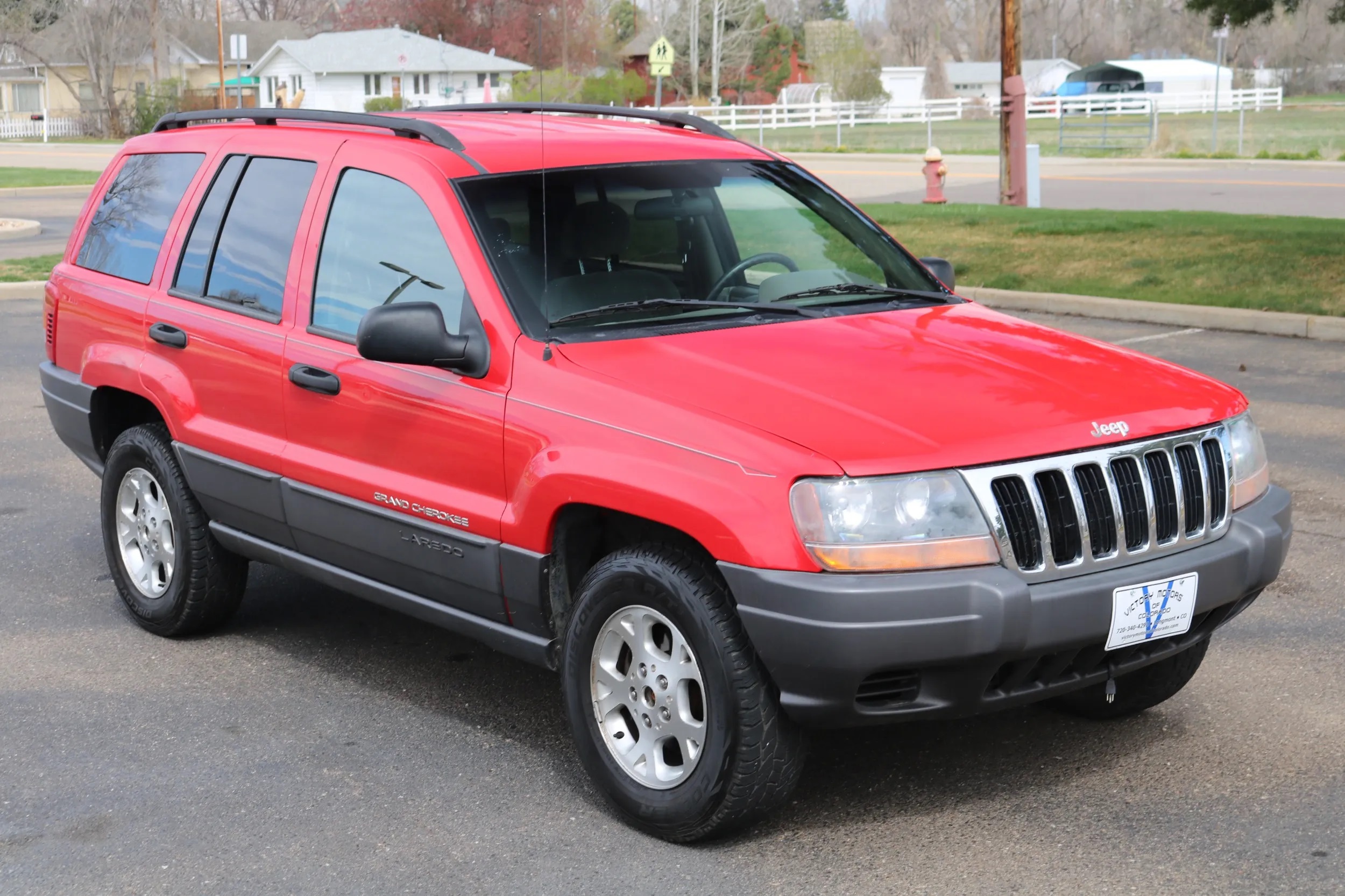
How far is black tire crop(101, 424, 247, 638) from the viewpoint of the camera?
5746 millimetres

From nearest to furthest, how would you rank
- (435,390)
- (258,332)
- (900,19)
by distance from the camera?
(435,390) → (258,332) → (900,19)

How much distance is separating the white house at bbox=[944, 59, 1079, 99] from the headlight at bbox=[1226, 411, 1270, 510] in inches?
4346

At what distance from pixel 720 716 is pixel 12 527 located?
4.95m

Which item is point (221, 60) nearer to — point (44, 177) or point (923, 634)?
point (44, 177)

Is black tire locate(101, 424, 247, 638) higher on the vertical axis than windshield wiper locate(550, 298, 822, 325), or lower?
lower

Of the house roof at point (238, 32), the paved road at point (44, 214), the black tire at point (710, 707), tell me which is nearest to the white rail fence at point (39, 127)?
the house roof at point (238, 32)

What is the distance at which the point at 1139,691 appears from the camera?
4871mm

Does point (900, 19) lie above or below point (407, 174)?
above

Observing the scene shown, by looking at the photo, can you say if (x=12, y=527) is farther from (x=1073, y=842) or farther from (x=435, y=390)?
(x=1073, y=842)

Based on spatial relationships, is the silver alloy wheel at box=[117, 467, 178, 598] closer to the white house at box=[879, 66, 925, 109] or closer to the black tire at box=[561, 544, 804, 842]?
the black tire at box=[561, 544, 804, 842]

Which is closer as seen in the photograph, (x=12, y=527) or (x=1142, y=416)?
(x=1142, y=416)

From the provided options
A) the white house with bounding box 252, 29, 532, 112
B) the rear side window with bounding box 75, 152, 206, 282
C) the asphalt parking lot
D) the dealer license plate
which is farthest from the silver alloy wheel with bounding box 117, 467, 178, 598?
the white house with bounding box 252, 29, 532, 112

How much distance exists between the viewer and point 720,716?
3.89 meters

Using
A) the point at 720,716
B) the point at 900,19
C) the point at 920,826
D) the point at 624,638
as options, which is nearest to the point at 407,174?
the point at 624,638
